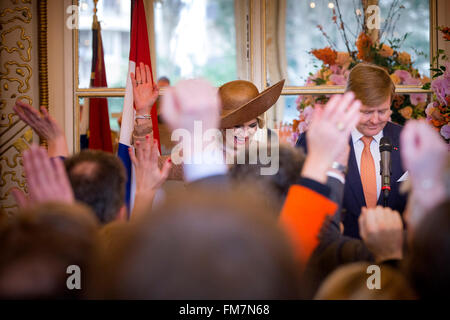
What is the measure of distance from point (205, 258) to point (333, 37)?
2899 mm

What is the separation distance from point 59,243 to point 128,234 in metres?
0.11

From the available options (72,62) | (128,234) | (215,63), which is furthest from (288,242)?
(215,63)

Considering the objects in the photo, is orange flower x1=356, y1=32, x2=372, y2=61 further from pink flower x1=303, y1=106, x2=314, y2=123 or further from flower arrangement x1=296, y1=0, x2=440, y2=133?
pink flower x1=303, y1=106, x2=314, y2=123

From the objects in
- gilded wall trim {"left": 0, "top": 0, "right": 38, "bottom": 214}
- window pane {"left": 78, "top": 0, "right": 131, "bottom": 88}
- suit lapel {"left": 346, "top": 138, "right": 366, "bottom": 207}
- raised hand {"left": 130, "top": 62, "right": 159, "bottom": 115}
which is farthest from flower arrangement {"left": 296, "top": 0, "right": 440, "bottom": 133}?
gilded wall trim {"left": 0, "top": 0, "right": 38, "bottom": 214}

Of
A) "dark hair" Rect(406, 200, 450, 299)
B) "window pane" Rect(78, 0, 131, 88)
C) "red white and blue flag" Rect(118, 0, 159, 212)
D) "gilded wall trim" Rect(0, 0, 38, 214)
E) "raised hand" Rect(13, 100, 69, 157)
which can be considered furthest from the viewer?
"window pane" Rect(78, 0, 131, 88)

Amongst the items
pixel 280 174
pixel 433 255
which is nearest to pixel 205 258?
pixel 433 255

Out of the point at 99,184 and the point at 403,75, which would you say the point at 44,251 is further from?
the point at 403,75

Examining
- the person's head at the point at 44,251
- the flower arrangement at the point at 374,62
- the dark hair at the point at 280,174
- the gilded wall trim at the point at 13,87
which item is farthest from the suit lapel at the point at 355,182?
the gilded wall trim at the point at 13,87

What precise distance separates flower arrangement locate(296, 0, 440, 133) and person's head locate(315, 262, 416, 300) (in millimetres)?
2231

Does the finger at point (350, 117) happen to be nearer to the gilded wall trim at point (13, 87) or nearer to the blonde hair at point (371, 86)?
the blonde hair at point (371, 86)

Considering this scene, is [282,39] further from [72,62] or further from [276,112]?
[72,62]

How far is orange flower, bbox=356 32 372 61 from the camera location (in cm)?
310

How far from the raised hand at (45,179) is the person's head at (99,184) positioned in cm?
6

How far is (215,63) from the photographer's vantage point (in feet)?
11.7
